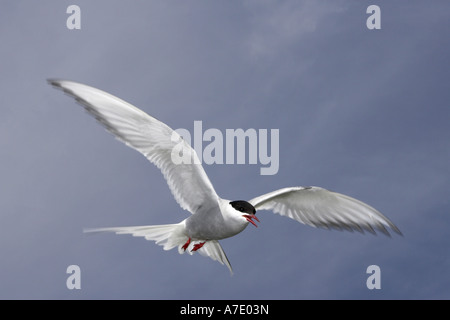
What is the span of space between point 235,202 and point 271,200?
6.34 ft

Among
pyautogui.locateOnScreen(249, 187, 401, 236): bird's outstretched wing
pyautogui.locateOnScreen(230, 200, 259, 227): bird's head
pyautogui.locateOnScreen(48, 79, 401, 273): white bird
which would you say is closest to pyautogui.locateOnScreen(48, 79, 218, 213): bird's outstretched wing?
pyautogui.locateOnScreen(48, 79, 401, 273): white bird

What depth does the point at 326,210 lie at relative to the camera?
11891mm

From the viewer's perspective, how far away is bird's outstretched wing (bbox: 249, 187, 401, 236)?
11.4 meters

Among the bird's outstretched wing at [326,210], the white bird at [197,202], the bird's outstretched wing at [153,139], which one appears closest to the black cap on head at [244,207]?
the white bird at [197,202]

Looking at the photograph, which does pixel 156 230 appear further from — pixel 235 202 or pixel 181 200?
pixel 235 202

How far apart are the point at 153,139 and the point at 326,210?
14.1 feet

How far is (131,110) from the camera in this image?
9.48m

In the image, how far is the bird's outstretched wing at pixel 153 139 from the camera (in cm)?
928

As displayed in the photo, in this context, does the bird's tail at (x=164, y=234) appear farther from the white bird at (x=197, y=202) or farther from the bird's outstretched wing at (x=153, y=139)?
the bird's outstretched wing at (x=153, y=139)

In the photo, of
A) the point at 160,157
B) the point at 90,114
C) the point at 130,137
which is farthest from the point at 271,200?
the point at 90,114

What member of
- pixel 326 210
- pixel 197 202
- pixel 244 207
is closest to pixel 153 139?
pixel 197 202

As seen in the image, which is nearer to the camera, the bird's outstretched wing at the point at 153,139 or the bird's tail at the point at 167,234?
the bird's outstretched wing at the point at 153,139

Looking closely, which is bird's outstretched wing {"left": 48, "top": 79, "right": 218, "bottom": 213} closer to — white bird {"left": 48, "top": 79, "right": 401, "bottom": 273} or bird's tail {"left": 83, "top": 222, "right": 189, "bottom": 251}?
white bird {"left": 48, "top": 79, "right": 401, "bottom": 273}

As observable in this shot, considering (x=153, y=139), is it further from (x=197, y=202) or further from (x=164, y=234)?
(x=164, y=234)
